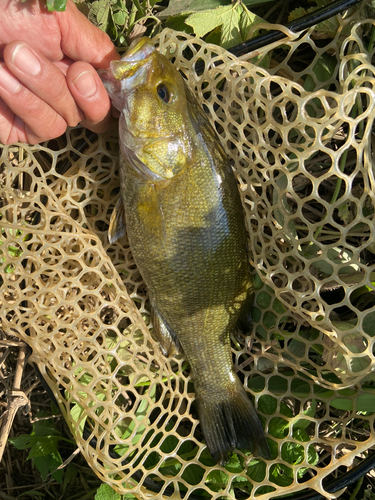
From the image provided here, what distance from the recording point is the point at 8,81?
1.68 metres

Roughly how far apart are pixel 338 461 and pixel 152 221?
147cm

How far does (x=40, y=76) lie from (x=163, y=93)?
0.56 m

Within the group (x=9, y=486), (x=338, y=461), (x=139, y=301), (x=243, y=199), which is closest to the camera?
(x=338, y=461)

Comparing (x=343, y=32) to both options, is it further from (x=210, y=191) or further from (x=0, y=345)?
(x=0, y=345)

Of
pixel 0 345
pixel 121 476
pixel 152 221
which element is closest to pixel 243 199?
pixel 152 221

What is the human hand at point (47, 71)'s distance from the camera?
1668 mm

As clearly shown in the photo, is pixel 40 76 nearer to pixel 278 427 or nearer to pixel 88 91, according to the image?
pixel 88 91

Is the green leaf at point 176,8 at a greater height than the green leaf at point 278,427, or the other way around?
the green leaf at point 176,8

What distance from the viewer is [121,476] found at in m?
2.06

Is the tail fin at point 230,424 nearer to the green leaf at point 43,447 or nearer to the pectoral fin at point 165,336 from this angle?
the pectoral fin at point 165,336

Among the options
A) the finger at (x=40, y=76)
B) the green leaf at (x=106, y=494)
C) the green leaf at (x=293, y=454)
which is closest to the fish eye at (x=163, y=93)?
the finger at (x=40, y=76)

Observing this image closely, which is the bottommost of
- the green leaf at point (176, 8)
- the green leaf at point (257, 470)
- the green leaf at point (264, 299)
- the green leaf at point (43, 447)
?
the green leaf at point (257, 470)

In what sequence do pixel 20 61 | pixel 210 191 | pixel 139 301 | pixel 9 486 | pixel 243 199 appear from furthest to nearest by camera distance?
pixel 9 486, pixel 139 301, pixel 243 199, pixel 210 191, pixel 20 61

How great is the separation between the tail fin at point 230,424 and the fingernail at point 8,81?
1.80 metres
